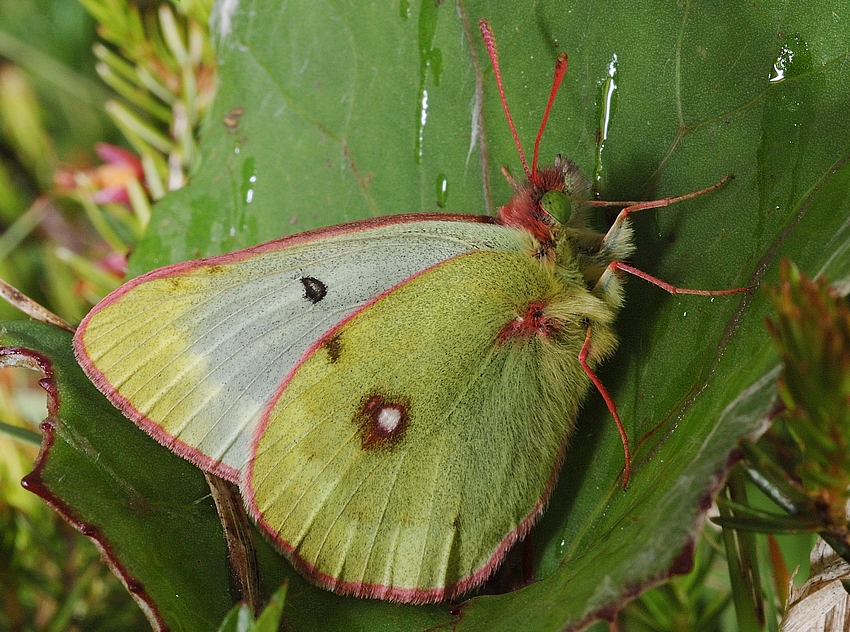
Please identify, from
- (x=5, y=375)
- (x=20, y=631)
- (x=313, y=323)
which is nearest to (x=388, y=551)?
(x=313, y=323)

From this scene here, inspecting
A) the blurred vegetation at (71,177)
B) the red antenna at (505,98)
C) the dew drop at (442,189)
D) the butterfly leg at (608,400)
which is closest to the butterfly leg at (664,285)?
the butterfly leg at (608,400)

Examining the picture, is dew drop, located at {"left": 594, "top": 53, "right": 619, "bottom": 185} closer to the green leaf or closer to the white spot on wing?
the green leaf

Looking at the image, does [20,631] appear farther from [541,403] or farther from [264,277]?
[541,403]

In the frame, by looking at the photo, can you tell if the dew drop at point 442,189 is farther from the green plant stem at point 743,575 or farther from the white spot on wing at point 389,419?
the green plant stem at point 743,575

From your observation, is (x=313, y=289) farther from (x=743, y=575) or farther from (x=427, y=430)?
(x=743, y=575)

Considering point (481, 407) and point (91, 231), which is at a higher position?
point (481, 407)

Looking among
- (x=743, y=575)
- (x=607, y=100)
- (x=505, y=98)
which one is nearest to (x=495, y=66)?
(x=505, y=98)

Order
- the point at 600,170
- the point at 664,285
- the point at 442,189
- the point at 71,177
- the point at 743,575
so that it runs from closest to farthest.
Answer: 1. the point at 743,575
2. the point at 664,285
3. the point at 600,170
4. the point at 442,189
5. the point at 71,177
